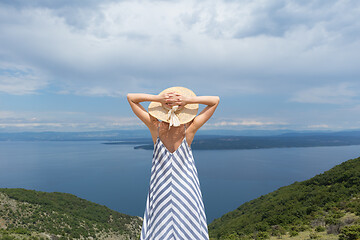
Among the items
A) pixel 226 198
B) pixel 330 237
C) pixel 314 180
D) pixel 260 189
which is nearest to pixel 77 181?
pixel 226 198

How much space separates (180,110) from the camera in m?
3.87

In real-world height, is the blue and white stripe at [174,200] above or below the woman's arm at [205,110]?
below

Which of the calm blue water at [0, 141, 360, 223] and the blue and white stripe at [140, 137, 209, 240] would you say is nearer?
the blue and white stripe at [140, 137, 209, 240]

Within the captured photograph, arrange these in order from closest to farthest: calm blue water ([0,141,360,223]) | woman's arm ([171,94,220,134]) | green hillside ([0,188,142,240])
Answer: woman's arm ([171,94,220,134])
green hillside ([0,188,142,240])
calm blue water ([0,141,360,223])

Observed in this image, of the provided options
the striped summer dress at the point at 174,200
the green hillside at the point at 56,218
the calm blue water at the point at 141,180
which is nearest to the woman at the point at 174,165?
the striped summer dress at the point at 174,200

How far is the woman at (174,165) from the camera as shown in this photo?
→ 12.0 feet

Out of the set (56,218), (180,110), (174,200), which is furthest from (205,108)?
(56,218)

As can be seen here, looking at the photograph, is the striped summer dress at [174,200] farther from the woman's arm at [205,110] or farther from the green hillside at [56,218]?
the green hillside at [56,218]

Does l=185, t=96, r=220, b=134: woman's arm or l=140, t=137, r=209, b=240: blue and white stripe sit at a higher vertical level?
l=185, t=96, r=220, b=134: woman's arm

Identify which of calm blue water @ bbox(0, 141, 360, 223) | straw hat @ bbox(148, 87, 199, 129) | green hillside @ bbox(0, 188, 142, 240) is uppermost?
straw hat @ bbox(148, 87, 199, 129)

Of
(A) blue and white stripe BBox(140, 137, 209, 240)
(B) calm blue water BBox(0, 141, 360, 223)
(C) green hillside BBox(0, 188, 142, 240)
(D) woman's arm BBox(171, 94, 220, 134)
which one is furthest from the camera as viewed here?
(B) calm blue water BBox(0, 141, 360, 223)

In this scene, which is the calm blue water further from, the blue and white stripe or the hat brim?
the hat brim

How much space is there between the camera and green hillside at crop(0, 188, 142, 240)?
80.9 ft

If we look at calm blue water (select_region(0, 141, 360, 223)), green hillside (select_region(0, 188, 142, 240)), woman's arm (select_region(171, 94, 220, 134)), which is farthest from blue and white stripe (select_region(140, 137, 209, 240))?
calm blue water (select_region(0, 141, 360, 223))
